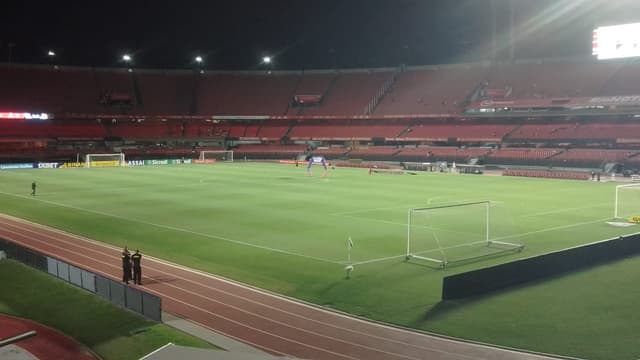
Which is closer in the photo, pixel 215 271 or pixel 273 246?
pixel 215 271

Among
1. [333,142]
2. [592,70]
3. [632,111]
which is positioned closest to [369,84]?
[333,142]

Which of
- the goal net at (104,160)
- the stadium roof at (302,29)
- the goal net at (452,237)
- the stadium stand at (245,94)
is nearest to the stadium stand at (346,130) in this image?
the stadium stand at (245,94)

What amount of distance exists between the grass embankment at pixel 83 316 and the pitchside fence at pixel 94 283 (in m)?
0.16

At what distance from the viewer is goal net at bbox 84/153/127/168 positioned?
73.3 m

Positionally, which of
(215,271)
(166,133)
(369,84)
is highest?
(369,84)

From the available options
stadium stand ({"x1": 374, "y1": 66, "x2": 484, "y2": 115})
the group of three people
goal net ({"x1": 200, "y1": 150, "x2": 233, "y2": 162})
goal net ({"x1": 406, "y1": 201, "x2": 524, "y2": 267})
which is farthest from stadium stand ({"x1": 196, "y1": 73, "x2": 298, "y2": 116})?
the group of three people

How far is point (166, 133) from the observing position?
91250mm

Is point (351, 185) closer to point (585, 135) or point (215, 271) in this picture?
point (215, 271)

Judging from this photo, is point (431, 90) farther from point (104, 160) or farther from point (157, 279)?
point (157, 279)

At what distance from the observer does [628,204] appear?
34781 millimetres

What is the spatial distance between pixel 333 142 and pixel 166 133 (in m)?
25.5

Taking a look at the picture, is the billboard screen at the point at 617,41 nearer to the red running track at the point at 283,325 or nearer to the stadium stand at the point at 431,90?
the stadium stand at the point at 431,90

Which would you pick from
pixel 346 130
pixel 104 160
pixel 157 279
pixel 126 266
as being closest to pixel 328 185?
pixel 157 279

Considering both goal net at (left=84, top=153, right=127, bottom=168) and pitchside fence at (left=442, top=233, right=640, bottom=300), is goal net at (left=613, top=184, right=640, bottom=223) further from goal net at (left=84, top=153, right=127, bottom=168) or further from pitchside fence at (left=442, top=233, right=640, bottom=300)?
goal net at (left=84, top=153, right=127, bottom=168)
